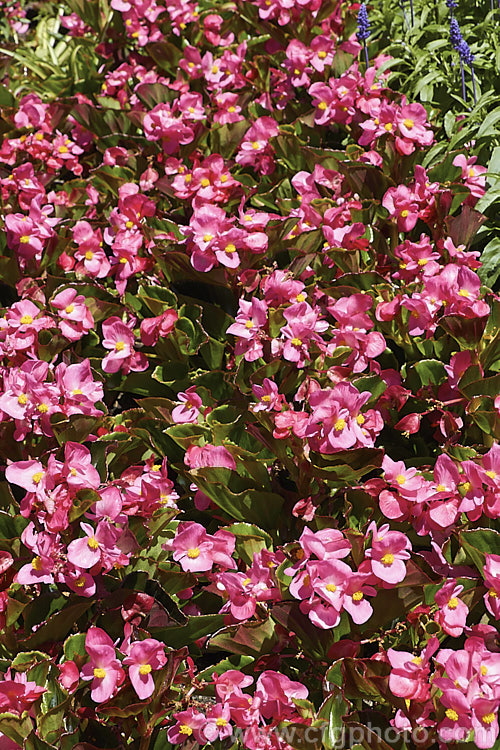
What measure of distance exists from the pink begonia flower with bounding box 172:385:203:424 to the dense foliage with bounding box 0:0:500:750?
1 cm

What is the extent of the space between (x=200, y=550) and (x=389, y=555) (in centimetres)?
40

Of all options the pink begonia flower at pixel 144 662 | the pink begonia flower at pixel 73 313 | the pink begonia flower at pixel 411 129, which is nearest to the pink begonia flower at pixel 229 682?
the pink begonia flower at pixel 144 662

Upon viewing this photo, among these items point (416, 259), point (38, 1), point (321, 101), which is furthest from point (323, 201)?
point (38, 1)

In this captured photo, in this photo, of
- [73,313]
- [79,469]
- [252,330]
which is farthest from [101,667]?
[73,313]

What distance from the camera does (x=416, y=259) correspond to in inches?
82.9

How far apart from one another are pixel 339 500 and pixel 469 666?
0.56 metres

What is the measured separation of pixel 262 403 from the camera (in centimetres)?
175

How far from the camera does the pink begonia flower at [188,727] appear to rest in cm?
138

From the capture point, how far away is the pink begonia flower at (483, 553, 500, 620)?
139 centimetres

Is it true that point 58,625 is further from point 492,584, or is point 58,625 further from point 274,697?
point 492,584

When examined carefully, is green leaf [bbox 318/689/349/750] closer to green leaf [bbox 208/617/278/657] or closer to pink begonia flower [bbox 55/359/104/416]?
green leaf [bbox 208/617/278/657]

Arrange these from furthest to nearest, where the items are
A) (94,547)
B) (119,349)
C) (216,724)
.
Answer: (119,349)
(94,547)
(216,724)

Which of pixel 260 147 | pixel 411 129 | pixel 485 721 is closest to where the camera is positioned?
pixel 485 721

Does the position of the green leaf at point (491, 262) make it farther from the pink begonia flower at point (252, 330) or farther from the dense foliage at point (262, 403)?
the pink begonia flower at point (252, 330)
